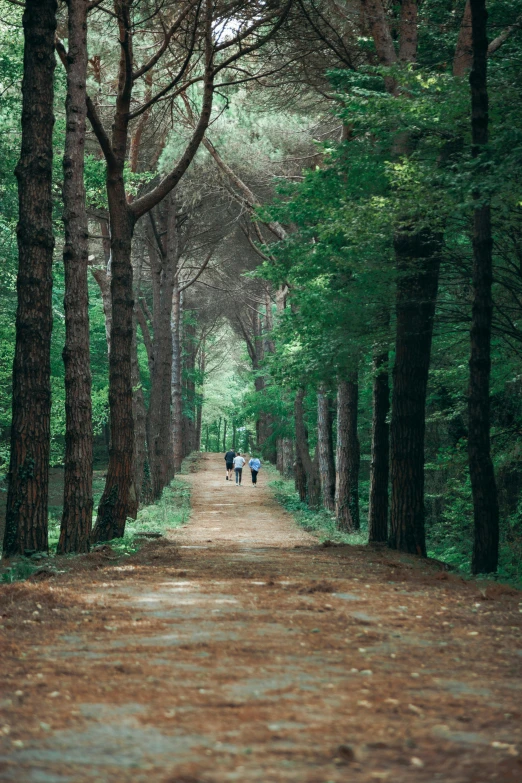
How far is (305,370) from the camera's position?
17641 mm

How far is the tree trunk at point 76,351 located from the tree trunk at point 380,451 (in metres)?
6.09

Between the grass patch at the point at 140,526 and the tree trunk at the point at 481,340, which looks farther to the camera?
the tree trunk at the point at 481,340

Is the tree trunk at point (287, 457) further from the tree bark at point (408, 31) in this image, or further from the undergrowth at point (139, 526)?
the tree bark at point (408, 31)

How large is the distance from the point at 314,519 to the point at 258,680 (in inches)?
748

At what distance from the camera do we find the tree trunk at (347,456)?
2136 centimetres

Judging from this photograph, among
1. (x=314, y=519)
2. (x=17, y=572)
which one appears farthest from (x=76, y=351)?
(x=314, y=519)

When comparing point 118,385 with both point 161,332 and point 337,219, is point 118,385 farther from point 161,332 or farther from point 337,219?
point 161,332

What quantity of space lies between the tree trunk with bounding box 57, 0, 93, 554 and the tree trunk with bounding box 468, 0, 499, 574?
5650mm

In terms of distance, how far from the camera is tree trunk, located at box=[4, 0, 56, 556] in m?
11.4

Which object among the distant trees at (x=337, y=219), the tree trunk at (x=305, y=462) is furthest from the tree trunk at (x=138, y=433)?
the tree trunk at (x=305, y=462)

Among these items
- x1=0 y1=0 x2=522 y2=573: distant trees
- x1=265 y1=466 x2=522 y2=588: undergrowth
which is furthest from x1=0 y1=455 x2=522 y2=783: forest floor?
x1=265 y1=466 x2=522 y2=588: undergrowth

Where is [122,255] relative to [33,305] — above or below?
above

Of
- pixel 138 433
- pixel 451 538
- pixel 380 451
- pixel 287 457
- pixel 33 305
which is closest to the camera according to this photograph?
pixel 33 305

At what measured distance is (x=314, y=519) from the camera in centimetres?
2372
